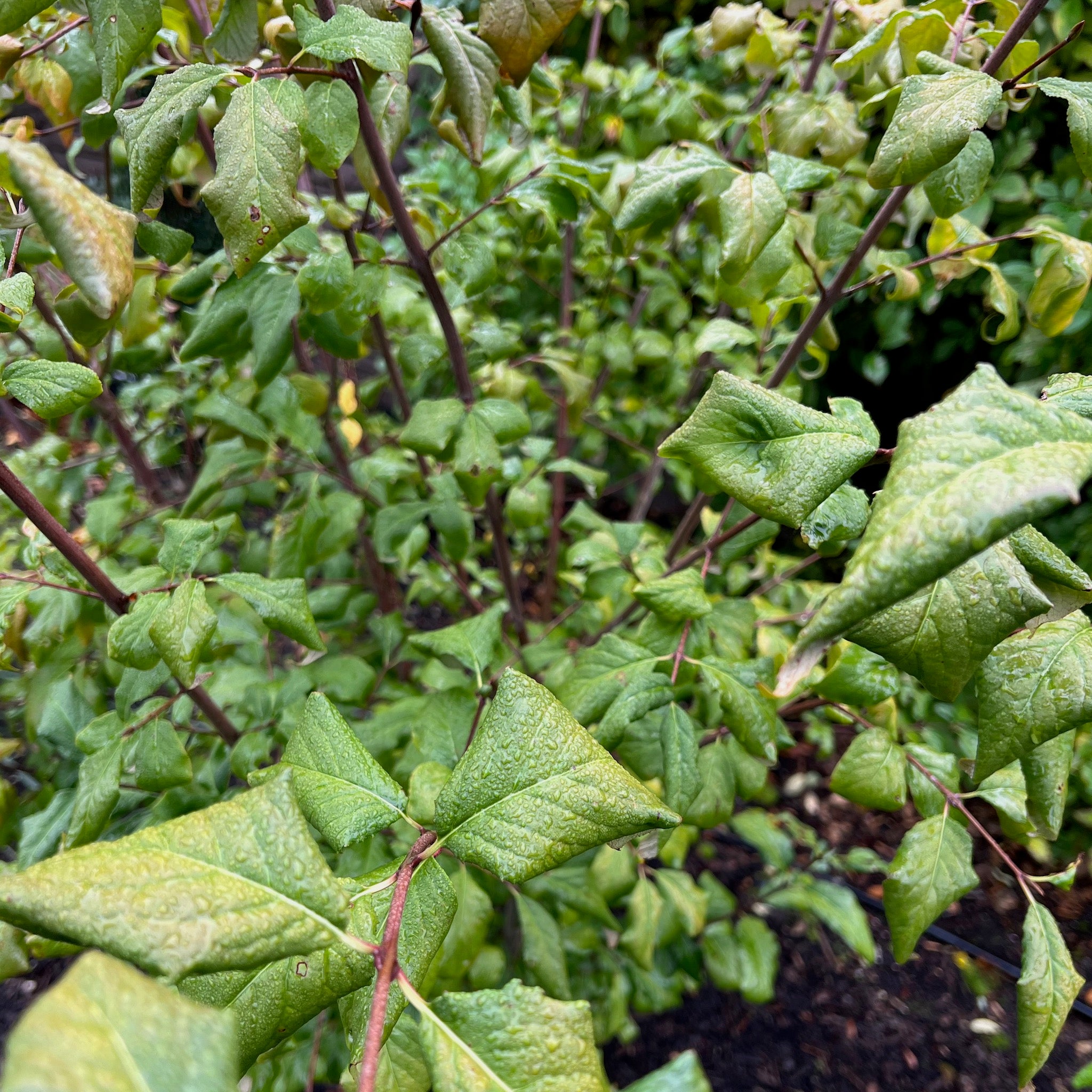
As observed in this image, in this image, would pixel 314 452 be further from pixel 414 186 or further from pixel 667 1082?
pixel 667 1082

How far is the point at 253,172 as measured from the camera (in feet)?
1.90

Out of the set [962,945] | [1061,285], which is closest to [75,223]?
[1061,285]

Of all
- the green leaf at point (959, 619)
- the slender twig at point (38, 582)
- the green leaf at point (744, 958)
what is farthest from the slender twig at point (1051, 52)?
the green leaf at point (744, 958)

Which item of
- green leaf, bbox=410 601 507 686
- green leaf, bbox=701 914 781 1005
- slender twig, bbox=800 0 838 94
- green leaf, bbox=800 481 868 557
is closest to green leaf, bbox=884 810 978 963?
green leaf, bbox=800 481 868 557

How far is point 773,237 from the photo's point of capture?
81cm

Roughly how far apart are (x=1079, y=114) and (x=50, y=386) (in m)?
0.93

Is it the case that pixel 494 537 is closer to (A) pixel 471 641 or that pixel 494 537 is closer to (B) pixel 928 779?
(A) pixel 471 641

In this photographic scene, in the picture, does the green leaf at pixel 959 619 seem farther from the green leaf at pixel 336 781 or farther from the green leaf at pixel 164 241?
the green leaf at pixel 164 241

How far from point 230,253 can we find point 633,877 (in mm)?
1031

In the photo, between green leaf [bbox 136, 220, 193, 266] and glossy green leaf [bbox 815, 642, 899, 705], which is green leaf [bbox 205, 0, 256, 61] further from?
glossy green leaf [bbox 815, 642, 899, 705]

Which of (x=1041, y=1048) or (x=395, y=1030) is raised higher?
(x=395, y=1030)

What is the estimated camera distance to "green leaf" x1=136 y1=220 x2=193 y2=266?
0.75 metres

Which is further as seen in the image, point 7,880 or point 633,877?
point 633,877

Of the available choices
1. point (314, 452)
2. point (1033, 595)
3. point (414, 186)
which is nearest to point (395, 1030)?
point (1033, 595)
